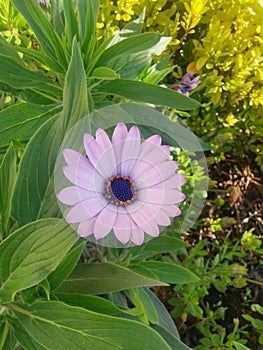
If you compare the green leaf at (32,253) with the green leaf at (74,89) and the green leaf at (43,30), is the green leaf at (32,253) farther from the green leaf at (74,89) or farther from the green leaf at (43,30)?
the green leaf at (43,30)

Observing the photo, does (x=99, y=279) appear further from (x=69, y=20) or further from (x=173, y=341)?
(x=69, y=20)

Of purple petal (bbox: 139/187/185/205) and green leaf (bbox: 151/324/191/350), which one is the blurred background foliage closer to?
green leaf (bbox: 151/324/191/350)

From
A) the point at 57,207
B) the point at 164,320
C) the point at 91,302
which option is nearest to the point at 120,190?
the point at 57,207

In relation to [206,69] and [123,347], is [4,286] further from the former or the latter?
[206,69]

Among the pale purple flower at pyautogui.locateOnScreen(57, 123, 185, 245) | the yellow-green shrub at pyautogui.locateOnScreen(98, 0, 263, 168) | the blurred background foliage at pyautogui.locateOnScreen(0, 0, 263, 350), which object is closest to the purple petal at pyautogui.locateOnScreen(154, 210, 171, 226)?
the pale purple flower at pyautogui.locateOnScreen(57, 123, 185, 245)

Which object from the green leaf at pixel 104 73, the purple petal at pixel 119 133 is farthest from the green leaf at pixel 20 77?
the purple petal at pixel 119 133

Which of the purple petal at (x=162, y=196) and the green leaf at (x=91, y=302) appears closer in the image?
the purple petal at (x=162, y=196)
